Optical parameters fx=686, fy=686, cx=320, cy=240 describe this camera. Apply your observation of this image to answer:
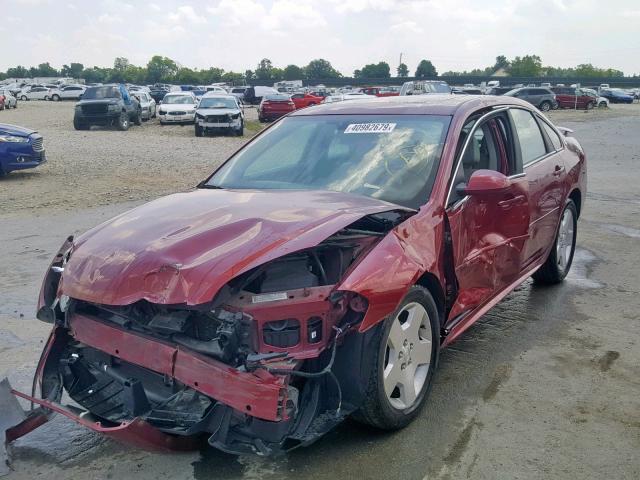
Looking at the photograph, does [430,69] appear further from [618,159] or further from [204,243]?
[204,243]

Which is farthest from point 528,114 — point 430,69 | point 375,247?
point 430,69

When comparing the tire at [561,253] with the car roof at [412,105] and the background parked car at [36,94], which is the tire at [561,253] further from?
the background parked car at [36,94]

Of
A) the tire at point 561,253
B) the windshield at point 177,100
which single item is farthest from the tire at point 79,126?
the tire at point 561,253

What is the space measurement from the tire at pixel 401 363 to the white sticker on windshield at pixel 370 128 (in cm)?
131

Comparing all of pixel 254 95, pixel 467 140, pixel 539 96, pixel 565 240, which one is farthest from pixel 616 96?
pixel 467 140

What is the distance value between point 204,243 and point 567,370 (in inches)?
104

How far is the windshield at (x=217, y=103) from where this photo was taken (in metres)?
25.2

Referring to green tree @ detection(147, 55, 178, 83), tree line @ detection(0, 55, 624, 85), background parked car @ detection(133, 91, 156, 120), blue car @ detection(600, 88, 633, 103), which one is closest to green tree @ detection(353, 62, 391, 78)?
tree line @ detection(0, 55, 624, 85)

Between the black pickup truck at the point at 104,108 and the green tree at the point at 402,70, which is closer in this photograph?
the black pickup truck at the point at 104,108

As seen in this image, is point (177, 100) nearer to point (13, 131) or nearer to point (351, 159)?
point (13, 131)

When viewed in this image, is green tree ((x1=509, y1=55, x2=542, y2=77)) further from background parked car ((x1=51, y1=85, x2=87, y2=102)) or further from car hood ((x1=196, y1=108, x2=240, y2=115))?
car hood ((x1=196, y1=108, x2=240, y2=115))

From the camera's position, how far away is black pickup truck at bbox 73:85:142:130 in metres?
26.2

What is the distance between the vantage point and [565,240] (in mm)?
6375

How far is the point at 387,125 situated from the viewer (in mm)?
4586
